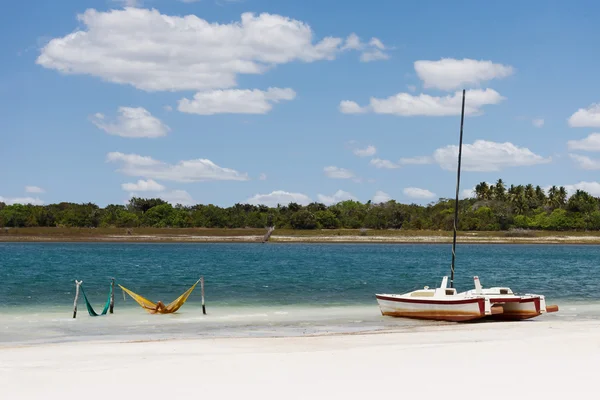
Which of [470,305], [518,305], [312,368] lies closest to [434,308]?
[470,305]

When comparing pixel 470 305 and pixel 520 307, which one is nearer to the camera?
pixel 470 305

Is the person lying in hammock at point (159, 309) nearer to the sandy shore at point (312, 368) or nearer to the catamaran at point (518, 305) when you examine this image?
the sandy shore at point (312, 368)

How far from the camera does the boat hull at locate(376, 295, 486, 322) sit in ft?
97.8

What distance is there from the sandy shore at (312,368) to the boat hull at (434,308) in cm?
622

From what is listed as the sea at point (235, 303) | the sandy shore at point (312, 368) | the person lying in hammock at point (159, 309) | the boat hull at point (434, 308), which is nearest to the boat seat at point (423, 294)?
the boat hull at point (434, 308)

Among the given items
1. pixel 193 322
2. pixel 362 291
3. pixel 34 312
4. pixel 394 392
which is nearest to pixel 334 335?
pixel 193 322

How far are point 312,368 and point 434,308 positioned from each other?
14801 mm

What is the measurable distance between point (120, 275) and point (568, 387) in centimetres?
5775

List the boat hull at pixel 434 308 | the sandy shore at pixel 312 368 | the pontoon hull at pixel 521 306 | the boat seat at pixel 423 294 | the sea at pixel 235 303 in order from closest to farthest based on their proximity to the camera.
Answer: the sandy shore at pixel 312 368 → the sea at pixel 235 303 → the boat hull at pixel 434 308 → the pontoon hull at pixel 521 306 → the boat seat at pixel 423 294

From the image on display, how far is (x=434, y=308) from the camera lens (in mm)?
30906

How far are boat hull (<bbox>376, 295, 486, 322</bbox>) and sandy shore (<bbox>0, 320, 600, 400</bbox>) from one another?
6.22m

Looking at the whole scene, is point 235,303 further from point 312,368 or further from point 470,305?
point 312,368

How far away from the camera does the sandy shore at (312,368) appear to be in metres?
14.5

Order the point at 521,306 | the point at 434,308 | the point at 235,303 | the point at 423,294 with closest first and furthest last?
the point at 521,306, the point at 434,308, the point at 423,294, the point at 235,303
